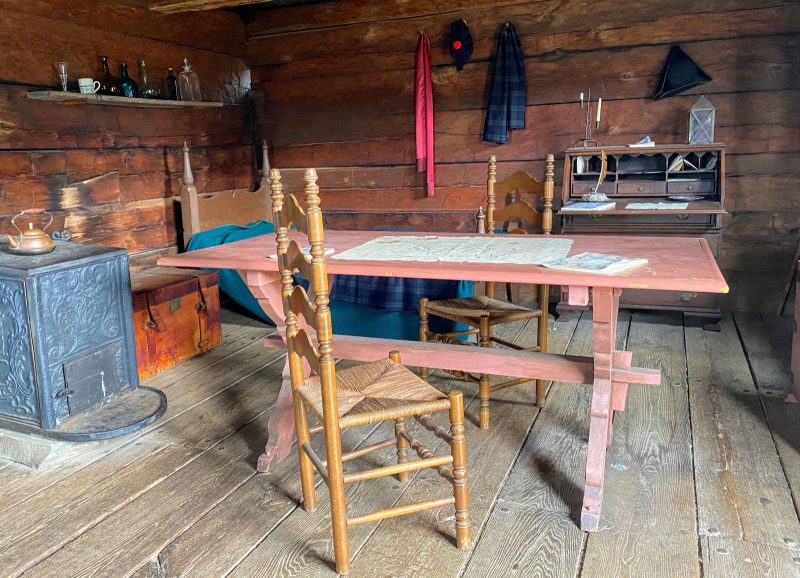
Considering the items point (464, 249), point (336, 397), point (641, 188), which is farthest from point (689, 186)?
point (336, 397)

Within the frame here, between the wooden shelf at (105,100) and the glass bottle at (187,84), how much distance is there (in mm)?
77

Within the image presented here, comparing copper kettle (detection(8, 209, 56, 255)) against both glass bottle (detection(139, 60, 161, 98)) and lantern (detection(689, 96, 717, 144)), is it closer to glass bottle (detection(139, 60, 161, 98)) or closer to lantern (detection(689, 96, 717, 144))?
glass bottle (detection(139, 60, 161, 98))

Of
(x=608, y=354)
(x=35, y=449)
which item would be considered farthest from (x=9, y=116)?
(x=608, y=354)

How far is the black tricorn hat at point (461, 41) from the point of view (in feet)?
14.9

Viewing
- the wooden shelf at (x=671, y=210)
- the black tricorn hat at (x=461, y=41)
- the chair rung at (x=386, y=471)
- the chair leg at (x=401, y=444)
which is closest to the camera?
the chair rung at (x=386, y=471)

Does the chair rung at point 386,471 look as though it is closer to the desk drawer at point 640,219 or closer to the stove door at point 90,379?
the stove door at point 90,379

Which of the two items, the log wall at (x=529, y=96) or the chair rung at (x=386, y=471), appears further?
the log wall at (x=529, y=96)

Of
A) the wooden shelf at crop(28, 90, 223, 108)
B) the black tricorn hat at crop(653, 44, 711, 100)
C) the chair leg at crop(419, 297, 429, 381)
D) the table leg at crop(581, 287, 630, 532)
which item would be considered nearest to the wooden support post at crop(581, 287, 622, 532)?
the table leg at crop(581, 287, 630, 532)

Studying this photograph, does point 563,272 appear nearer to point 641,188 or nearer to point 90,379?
point 90,379

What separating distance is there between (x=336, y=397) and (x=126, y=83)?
3104mm

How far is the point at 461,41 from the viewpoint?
4535 millimetres

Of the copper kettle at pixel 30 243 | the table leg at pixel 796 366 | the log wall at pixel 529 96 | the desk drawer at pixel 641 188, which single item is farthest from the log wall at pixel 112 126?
the table leg at pixel 796 366

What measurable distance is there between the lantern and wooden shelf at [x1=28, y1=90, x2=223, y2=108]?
307 cm

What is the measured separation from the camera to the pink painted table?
1873mm
